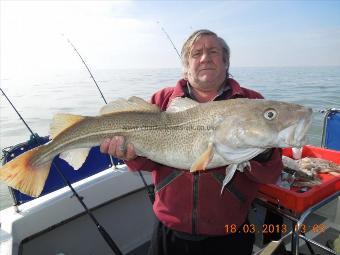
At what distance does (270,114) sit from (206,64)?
1.05 meters

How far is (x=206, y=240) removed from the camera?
3217 millimetres

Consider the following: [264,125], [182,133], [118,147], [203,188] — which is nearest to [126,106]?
[118,147]

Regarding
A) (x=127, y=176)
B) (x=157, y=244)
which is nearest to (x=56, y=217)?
(x=127, y=176)

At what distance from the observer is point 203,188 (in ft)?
10.2

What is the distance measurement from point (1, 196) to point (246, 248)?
9471 millimetres

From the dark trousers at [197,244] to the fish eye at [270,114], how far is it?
54.1 inches

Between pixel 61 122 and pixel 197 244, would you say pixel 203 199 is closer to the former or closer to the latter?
pixel 197 244

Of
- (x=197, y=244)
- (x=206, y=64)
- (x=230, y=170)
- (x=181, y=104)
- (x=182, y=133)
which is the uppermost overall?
(x=206, y=64)

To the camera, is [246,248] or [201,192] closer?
[201,192]

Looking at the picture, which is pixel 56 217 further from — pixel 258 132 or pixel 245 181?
pixel 258 132

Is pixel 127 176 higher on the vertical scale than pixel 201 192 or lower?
lower

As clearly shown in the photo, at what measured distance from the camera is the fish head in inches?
92.0

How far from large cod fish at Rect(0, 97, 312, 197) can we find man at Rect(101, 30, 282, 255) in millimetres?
189

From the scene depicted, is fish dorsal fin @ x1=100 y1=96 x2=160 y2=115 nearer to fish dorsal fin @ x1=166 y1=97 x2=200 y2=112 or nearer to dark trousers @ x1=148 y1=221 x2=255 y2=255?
fish dorsal fin @ x1=166 y1=97 x2=200 y2=112
